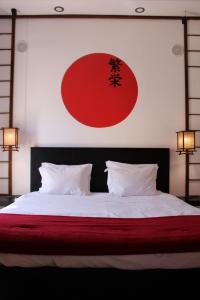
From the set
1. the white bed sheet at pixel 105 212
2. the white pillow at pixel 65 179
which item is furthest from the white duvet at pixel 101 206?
the white pillow at pixel 65 179

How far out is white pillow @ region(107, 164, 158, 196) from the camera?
292 centimetres

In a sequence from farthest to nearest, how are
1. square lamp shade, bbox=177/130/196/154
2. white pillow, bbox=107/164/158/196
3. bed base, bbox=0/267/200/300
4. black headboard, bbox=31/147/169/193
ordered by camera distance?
black headboard, bbox=31/147/169/193 → square lamp shade, bbox=177/130/196/154 → white pillow, bbox=107/164/158/196 → bed base, bbox=0/267/200/300

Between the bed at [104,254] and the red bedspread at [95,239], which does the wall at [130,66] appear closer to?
the bed at [104,254]

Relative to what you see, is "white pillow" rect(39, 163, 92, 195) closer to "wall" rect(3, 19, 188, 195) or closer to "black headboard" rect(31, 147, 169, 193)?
"black headboard" rect(31, 147, 169, 193)

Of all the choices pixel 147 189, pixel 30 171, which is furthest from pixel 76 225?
pixel 30 171

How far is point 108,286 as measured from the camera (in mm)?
1450

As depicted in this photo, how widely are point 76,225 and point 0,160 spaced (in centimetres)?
206

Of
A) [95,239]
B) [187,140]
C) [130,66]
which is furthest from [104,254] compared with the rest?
[130,66]

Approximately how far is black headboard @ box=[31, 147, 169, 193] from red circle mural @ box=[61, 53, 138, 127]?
0.42 meters

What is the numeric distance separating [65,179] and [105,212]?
96cm

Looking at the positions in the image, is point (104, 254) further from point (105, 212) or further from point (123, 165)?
point (123, 165)

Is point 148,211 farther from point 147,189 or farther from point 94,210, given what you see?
point 147,189

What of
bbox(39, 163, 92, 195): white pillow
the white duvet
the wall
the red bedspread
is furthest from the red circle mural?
the red bedspread

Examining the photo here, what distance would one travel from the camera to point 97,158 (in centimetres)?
323
